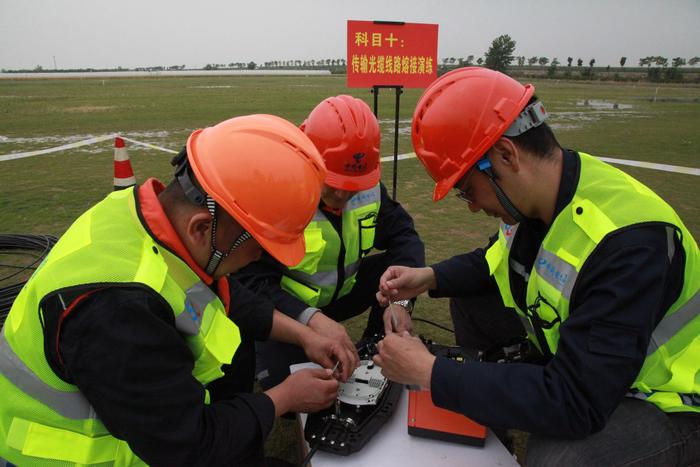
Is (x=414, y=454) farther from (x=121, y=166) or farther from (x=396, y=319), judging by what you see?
(x=121, y=166)

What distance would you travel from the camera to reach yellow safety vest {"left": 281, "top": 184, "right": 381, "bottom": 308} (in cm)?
278

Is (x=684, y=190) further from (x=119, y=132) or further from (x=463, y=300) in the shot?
(x=119, y=132)

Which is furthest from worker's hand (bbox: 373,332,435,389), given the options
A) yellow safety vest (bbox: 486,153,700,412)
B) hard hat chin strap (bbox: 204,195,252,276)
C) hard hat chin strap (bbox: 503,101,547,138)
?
hard hat chin strap (bbox: 503,101,547,138)

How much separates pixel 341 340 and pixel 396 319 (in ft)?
1.27

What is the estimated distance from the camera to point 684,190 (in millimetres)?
7375

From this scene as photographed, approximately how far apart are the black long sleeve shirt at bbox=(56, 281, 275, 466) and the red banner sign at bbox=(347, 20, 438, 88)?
184 inches

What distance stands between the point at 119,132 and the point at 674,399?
1422cm

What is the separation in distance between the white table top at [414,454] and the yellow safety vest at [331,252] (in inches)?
43.4

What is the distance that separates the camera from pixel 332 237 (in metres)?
2.83

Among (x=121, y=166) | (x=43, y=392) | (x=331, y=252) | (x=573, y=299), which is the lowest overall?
(x=121, y=166)

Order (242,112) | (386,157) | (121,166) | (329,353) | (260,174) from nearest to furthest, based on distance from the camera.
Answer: (260,174)
(329,353)
(121,166)
(386,157)
(242,112)

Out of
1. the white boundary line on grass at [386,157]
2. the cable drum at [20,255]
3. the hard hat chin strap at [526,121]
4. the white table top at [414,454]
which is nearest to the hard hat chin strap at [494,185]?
the hard hat chin strap at [526,121]

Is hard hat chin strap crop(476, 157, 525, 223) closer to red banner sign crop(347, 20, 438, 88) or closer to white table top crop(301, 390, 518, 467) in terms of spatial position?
white table top crop(301, 390, 518, 467)

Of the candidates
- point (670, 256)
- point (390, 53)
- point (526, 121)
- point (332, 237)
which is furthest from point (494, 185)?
point (390, 53)
